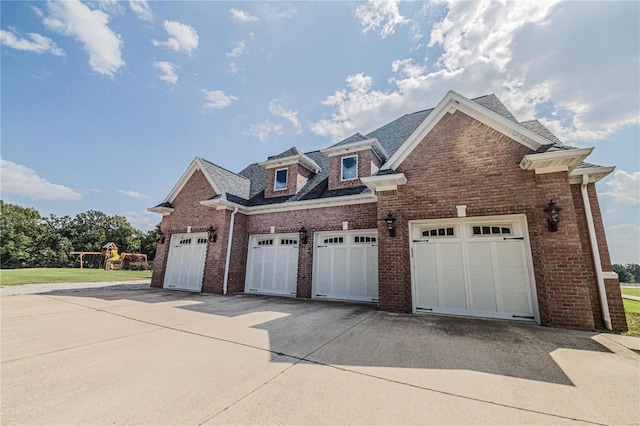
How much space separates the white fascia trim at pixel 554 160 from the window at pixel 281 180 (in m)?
9.14

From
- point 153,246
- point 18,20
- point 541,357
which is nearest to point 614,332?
point 541,357

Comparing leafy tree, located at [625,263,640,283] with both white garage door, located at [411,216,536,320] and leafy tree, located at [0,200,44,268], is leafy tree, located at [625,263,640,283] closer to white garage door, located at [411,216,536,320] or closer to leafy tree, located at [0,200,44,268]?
white garage door, located at [411,216,536,320]

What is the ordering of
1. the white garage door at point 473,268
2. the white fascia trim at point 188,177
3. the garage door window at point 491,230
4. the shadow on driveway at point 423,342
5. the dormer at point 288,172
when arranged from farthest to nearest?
1. the white fascia trim at point 188,177
2. the dormer at point 288,172
3. the garage door window at point 491,230
4. the white garage door at point 473,268
5. the shadow on driveway at point 423,342

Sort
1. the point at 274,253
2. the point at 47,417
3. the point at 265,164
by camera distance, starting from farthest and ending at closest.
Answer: the point at 265,164
the point at 274,253
the point at 47,417

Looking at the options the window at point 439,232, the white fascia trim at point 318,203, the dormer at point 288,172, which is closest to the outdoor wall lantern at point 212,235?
the white fascia trim at point 318,203

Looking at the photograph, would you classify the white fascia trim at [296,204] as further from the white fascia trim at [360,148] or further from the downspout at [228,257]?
the white fascia trim at [360,148]

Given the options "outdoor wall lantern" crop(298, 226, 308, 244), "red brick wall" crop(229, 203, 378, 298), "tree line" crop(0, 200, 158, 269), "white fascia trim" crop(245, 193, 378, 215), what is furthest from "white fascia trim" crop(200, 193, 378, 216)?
"tree line" crop(0, 200, 158, 269)

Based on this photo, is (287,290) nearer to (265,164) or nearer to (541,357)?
(265,164)

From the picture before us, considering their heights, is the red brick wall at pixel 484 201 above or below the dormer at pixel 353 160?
below

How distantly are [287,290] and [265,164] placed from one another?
646 cm

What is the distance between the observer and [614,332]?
17.9 ft

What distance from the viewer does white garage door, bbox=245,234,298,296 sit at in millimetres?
10320

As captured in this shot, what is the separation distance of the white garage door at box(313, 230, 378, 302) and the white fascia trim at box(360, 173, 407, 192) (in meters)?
1.93

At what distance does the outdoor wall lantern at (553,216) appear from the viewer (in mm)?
5754
